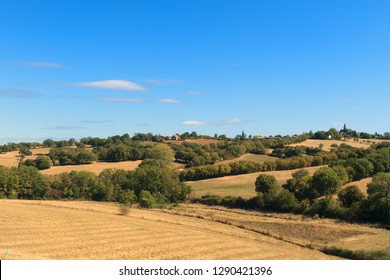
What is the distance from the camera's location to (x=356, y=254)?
31.7 m

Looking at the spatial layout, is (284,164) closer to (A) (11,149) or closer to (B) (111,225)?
(B) (111,225)

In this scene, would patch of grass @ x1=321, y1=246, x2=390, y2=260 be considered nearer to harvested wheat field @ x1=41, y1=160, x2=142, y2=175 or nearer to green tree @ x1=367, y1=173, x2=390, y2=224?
green tree @ x1=367, y1=173, x2=390, y2=224

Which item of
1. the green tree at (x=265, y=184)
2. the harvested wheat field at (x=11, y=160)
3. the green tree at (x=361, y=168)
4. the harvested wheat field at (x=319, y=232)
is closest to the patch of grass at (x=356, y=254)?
the harvested wheat field at (x=319, y=232)

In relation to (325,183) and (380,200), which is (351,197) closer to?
(380,200)

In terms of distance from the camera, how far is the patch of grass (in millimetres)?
29378

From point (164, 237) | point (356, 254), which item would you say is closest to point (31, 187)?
point (164, 237)

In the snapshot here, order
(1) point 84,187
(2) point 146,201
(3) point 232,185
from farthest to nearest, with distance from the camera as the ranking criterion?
(3) point 232,185, (1) point 84,187, (2) point 146,201

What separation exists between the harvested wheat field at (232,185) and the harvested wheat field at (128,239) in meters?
31.4

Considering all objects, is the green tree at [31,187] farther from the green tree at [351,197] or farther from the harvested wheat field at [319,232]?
the green tree at [351,197]

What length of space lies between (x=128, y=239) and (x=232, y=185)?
57041 mm

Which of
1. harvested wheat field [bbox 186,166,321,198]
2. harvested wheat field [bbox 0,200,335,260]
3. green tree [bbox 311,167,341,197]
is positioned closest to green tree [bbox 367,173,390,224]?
green tree [bbox 311,167,341,197]

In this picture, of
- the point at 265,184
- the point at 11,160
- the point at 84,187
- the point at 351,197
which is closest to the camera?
the point at 351,197

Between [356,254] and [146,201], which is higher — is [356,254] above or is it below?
above

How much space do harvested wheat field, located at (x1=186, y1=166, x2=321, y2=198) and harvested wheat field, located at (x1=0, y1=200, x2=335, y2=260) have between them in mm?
31398
